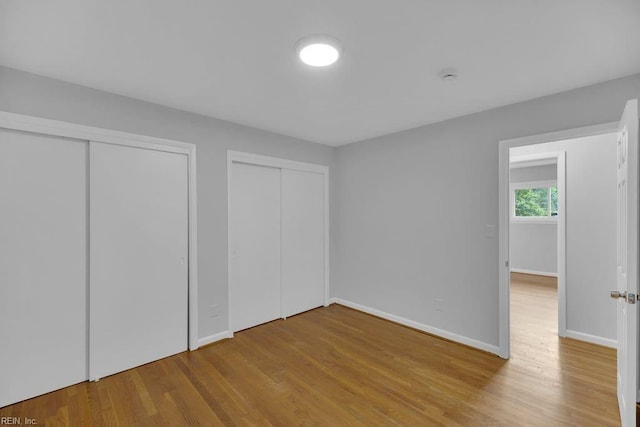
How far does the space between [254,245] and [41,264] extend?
1896mm

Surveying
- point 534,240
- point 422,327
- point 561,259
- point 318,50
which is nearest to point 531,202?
point 534,240

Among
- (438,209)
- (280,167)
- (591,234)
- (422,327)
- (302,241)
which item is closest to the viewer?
(591,234)

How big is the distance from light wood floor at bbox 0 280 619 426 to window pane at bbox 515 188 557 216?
4.37 meters

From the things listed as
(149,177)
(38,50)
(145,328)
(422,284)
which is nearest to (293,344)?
(145,328)

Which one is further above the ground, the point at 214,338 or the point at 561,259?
the point at 561,259

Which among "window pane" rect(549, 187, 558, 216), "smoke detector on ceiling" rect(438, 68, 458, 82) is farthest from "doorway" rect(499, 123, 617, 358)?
"window pane" rect(549, 187, 558, 216)

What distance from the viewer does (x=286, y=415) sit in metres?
1.98

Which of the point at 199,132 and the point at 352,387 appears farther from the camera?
the point at 199,132

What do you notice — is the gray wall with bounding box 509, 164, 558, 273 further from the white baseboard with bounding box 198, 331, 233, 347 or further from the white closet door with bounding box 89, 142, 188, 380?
the white closet door with bounding box 89, 142, 188, 380

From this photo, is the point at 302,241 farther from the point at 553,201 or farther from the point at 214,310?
the point at 553,201

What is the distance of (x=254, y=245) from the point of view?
355 centimetres

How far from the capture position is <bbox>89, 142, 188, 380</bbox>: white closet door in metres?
2.40

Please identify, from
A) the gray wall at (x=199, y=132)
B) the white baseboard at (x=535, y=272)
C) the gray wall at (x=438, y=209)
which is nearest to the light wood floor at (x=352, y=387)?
the gray wall at (x=438, y=209)

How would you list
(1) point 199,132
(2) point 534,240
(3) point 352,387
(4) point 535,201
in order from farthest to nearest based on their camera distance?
(4) point 535,201
(2) point 534,240
(1) point 199,132
(3) point 352,387
